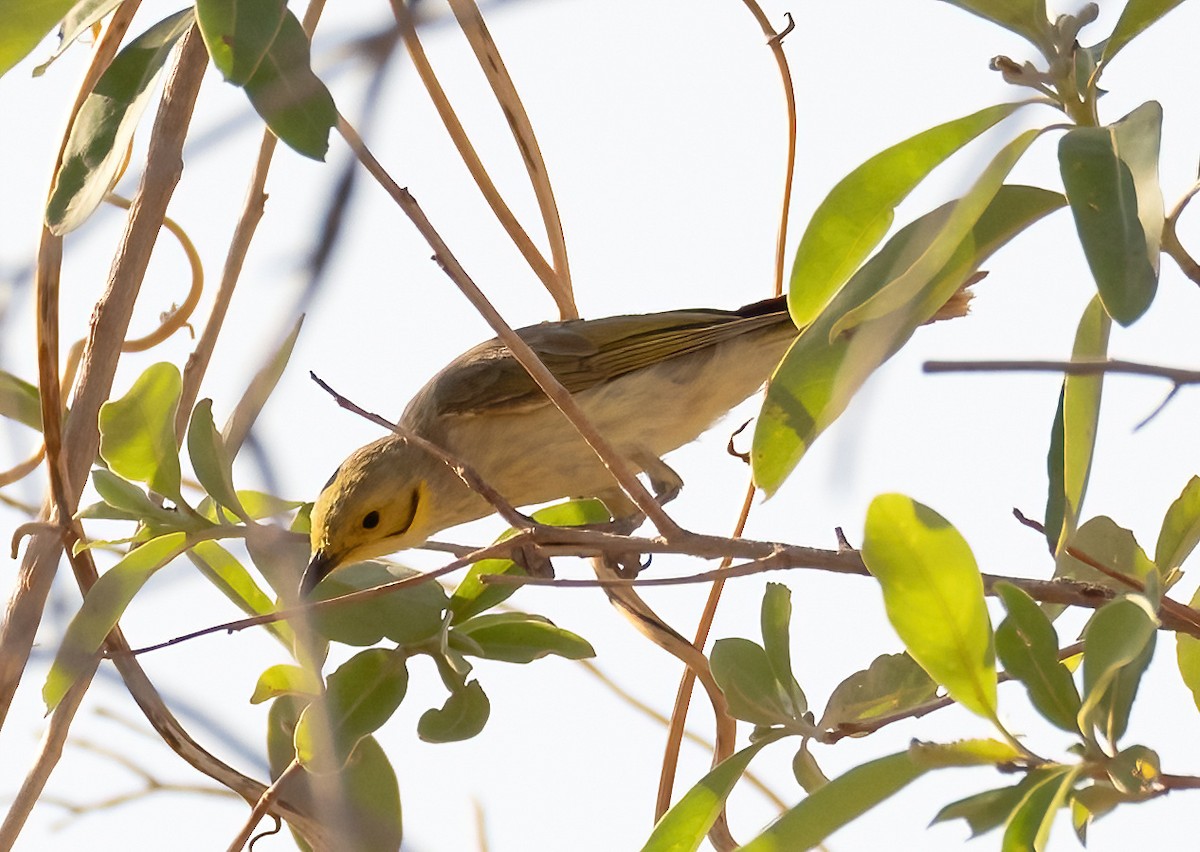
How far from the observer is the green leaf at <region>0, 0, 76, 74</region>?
149cm

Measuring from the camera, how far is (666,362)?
11.5ft

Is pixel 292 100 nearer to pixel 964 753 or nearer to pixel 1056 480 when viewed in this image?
pixel 964 753

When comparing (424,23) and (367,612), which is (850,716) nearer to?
(367,612)

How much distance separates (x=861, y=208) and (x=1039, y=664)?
1.77ft

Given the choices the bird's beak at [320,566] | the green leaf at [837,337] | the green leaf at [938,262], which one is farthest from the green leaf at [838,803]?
the bird's beak at [320,566]

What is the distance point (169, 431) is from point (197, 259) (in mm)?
650

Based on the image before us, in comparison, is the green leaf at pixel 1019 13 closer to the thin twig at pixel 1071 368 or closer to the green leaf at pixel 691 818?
the thin twig at pixel 1071 368

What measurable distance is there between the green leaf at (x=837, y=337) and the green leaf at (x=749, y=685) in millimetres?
315

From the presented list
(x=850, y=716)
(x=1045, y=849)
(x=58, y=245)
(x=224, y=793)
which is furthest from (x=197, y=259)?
(x=1045, y=849)

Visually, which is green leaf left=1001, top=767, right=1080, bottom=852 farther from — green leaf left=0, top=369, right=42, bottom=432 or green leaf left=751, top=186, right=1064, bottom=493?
green leaf left=0, top=369, right=42, bottom=432

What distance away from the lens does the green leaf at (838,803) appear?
1.31 meters

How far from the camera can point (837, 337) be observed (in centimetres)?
151

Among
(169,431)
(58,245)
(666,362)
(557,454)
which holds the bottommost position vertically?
(169,431)

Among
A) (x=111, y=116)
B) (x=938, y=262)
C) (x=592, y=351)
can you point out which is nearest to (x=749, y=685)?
(x=938, y=262)
